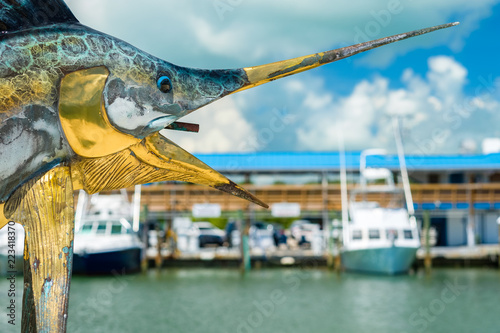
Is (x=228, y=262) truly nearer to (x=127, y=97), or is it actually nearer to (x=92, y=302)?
(x=92, y=302)

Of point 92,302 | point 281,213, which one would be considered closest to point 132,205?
point 281,213

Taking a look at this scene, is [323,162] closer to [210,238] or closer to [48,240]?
[210,238]

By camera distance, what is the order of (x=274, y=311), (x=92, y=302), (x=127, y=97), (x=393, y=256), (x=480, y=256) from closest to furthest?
(x=127, y=97)
(x=274, y=311)
(x=92, y=302)
(x=393, y=256)
(x=480, y=256)

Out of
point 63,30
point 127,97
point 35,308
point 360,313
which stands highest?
point 63,30

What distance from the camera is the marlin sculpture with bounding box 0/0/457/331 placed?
8.16 ft

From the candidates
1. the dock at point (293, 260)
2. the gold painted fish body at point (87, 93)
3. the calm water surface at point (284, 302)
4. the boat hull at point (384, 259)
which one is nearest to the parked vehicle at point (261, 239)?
the dock at point (293, 260)

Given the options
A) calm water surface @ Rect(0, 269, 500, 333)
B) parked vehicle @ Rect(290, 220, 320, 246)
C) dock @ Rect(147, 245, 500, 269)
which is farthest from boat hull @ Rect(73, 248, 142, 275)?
parked vehicle @ Rect(290, 220, 320, 246)

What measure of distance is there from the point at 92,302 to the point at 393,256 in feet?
46.3

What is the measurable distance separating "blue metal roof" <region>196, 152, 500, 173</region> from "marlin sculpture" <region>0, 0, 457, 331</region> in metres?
32.9

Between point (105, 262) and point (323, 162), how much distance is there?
1652cm

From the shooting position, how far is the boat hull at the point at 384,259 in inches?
1071

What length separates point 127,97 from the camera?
2621 millimetres

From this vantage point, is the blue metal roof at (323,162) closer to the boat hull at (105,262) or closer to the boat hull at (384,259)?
the boat hull at (384,259)

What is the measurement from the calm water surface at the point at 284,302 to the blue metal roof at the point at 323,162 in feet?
31.9
